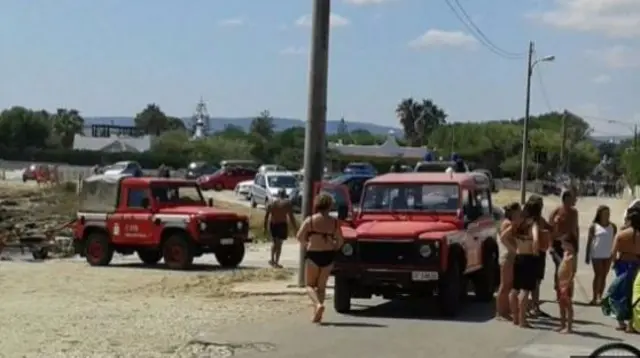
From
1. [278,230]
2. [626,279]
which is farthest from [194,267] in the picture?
[626,279]

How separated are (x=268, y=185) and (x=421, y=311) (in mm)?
32819

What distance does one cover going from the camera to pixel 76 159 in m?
109

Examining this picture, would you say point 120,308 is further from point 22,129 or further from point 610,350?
point 22,129

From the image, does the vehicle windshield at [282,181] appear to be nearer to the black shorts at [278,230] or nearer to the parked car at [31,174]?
the black shorts at [278,230]

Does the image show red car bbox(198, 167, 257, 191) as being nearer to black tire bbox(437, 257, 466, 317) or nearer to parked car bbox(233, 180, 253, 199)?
parked car bbox(233, 180, 253, 199)

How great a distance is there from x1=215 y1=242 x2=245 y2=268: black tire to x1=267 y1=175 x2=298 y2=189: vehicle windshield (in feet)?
72.6

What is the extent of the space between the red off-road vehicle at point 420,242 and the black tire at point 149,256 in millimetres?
9716

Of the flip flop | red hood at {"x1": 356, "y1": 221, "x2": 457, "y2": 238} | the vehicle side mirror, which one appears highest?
the vehicle side mirror

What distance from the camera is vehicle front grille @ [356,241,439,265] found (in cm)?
1664

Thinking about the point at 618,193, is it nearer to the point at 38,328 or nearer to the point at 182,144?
the point at 182,144

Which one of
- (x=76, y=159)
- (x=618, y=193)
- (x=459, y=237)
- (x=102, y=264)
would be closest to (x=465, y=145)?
(x=618, y=193)

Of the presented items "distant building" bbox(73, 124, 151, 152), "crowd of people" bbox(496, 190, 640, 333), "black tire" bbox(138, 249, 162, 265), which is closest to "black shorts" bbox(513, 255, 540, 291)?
"crowd of people" bbox(496, 190, 640, 333)

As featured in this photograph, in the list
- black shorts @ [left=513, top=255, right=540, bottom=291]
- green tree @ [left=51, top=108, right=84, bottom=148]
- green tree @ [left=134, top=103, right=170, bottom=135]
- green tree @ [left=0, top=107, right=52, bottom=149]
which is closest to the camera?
black shorts @ [left=513, top=255, right=540, bottom=291]

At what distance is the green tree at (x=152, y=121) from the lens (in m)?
189
